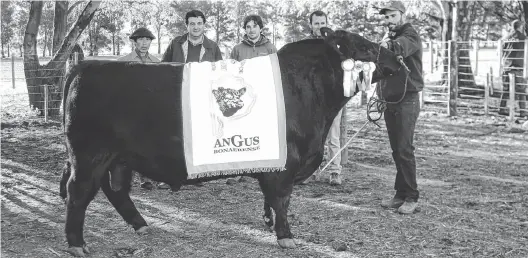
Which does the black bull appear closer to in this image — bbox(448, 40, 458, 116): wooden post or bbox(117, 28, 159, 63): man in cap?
bbox(117, 28, 159, 63): man in cap

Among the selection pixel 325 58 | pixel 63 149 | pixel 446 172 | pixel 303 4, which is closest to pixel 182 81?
pixel 325 58

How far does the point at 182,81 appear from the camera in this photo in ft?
14.2

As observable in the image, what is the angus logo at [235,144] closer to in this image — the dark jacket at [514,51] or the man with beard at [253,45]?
the man with beard at [253,45]

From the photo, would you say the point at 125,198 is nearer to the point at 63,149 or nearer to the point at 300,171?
the point at 300,171

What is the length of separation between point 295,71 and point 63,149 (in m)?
5.78

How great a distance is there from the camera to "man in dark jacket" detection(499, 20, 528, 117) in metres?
12.6

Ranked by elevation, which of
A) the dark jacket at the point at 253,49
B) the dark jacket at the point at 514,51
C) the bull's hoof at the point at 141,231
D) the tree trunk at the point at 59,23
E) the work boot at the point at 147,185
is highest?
the tree trunk at the point at 59,23

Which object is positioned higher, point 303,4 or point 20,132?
point 303,4

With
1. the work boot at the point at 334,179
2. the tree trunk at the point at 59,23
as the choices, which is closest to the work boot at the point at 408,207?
the work boot at the point at 334,179

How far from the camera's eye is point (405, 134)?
17.9 ft

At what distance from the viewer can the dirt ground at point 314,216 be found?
449cm

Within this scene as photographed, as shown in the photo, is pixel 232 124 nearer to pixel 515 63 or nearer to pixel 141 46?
pixel 141 46

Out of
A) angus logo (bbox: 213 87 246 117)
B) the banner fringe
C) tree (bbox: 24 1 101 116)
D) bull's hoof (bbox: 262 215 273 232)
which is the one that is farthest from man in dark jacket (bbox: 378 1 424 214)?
tree (bbox: 24 1 101 116)

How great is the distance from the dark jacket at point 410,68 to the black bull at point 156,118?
0.69 meters
